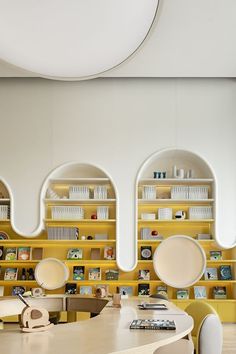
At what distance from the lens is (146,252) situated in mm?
8727

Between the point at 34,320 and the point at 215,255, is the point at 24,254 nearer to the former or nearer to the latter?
the point at 215,255

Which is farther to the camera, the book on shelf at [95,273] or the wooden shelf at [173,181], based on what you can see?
the book on shelf at [95,273]

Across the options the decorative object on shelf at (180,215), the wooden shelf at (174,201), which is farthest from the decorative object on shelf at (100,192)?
the decorative object on shelf at (180,215)

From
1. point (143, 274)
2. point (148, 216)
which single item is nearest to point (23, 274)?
point (143, 274)

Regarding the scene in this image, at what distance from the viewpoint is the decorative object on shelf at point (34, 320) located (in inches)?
133

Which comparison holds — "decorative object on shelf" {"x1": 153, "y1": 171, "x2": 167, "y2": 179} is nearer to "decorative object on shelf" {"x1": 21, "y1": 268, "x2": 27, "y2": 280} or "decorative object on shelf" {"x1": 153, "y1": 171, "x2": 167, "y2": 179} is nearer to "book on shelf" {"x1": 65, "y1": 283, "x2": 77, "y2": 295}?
"book on shelf" {"x1": 65, "y1": 283, "x2": 77, "y2": 295}

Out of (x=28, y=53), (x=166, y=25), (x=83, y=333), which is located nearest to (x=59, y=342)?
(x=83, y=333)

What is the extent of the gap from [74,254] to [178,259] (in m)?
2.91

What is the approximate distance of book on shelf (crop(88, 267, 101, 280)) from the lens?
867 centimetres

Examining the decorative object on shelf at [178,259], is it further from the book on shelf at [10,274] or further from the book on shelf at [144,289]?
the book on shelf at [10,274]

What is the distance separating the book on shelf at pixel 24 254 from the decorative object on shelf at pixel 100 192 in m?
1.33

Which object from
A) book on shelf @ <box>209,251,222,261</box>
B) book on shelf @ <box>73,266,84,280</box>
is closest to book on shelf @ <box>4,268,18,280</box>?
book on shelf @ <box>73,266,84,280</box>

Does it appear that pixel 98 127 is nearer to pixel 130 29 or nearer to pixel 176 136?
pixel 176 136

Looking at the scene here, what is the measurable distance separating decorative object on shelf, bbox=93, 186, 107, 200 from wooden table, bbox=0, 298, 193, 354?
4.63 m
